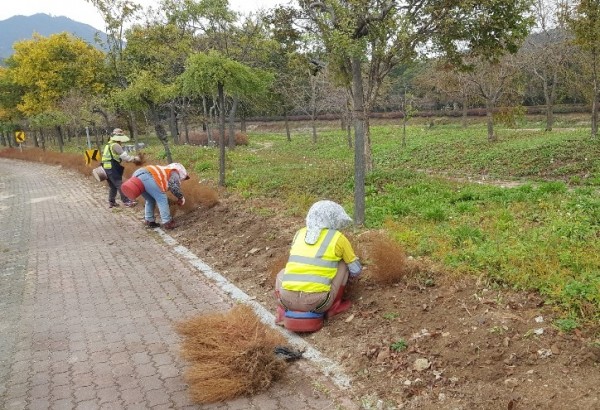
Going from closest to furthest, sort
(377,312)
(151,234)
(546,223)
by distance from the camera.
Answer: (377,312)
(546,223)
(151,234)

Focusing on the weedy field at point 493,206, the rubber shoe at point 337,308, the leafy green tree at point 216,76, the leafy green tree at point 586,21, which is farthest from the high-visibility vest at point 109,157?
the leafy green tree at point 586,21

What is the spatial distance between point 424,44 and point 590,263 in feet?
20.6

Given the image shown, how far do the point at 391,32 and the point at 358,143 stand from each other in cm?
189

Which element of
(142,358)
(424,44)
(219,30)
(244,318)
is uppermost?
(219,30)

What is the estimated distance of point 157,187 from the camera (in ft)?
29.3

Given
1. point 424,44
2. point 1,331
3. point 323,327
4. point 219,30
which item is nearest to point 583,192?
point 424,44

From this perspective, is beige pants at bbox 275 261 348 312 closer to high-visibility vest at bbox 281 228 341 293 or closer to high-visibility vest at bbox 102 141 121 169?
high-visibility vest at bbox 281 228 341 293

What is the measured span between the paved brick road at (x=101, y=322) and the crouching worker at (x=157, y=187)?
1.45ft

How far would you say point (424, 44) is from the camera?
9.48 meters

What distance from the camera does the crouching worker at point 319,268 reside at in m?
4.46

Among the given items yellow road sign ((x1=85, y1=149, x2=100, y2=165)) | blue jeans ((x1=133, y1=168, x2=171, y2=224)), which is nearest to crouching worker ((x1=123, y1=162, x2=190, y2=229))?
blue jeans ((x1=133, y1=168, x2=171, y2=224))

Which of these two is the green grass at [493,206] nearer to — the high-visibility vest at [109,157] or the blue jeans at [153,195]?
the blue jeans at [153,195]

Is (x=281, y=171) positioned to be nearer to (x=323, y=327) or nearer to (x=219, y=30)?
(x=219, y=30)

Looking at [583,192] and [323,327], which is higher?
[583,192]
